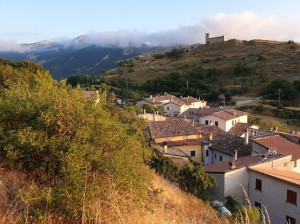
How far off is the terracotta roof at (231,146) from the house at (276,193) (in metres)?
6.79

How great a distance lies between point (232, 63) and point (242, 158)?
70009 millimetres

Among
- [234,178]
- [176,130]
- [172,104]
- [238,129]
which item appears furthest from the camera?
[172,104]

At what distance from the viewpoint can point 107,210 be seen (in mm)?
4234

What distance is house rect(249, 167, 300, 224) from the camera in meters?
16.0

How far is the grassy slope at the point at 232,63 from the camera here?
78.5m

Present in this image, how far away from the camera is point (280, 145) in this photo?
78.0ft

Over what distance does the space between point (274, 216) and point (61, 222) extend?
50.3 ft

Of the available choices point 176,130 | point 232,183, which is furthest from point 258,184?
point 176,130

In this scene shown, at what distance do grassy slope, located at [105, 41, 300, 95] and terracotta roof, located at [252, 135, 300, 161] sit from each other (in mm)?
47136

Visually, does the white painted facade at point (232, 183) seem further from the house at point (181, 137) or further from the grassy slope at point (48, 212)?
the grassy slope at point (48, 212)

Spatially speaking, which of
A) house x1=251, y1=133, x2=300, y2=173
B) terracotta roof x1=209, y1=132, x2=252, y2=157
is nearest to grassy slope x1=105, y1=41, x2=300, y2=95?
terracotta roof x1=209, y1=132, x2=252, y2=157

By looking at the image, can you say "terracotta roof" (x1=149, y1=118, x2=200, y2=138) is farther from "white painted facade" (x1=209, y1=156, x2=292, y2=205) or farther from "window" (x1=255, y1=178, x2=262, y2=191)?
"window" (x1=255, y1=178, x2=262, y2=191)

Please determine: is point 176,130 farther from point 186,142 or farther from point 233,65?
point 233,65

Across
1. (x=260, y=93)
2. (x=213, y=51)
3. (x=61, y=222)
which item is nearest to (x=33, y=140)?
(x=61, y=222)
